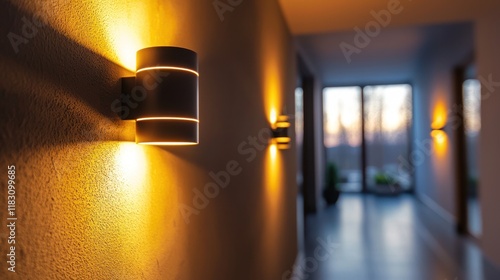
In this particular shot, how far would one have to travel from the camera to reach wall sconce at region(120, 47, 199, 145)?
953 millimetres

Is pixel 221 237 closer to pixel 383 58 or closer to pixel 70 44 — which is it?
pixel 70 44

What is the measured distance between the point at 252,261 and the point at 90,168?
1728mm

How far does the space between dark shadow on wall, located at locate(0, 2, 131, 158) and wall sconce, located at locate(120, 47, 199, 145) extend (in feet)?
0.19

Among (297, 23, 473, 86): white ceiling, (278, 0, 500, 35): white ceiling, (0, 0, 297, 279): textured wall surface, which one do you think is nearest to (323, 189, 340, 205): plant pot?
(297, 23, 473, 86): white ceiling

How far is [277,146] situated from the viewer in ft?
10.9

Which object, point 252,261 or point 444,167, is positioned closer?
point 252,261

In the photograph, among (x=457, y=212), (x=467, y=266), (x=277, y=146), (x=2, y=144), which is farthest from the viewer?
(x=457, y=212)

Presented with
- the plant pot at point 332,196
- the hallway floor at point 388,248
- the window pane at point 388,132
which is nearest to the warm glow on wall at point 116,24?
the hallway floor at point 388,248

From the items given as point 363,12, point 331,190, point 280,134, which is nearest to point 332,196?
point 331,190

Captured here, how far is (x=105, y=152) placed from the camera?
91 cm

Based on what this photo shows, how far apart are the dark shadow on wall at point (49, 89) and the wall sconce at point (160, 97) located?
0.19ft

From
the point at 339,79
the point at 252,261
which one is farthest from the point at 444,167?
the point at 252,261

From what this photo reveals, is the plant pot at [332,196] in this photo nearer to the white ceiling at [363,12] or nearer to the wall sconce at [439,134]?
the wall sconce at [439,134]

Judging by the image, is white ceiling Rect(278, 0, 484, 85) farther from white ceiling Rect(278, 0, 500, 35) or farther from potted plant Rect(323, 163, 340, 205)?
potted plant Rect(323, 163, 340, 205)
